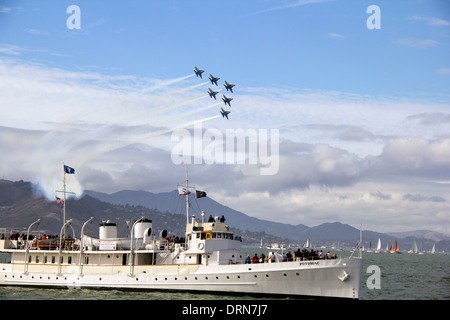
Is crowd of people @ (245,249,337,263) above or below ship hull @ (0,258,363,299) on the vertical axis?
above

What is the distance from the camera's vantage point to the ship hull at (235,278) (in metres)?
42.7

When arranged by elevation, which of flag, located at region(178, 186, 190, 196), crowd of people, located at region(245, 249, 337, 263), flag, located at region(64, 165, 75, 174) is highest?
flag, located at region(64, 165, 75, 174)

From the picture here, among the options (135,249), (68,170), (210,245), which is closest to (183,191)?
(210,245)

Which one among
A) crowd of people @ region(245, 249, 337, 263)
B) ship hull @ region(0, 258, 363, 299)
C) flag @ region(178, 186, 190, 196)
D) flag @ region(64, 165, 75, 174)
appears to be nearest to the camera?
ship hull @ region(0, 258, 363, 299)

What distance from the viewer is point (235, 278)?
4459 centimetres

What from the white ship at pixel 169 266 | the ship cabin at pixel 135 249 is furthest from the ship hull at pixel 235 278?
the ship cabin at pixel 135 249

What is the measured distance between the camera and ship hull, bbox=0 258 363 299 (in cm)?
4269

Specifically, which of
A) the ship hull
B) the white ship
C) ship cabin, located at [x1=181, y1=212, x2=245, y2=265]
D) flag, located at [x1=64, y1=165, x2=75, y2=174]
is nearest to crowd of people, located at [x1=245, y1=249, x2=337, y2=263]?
the white ship

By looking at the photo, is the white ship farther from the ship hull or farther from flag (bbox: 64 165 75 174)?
flag (bbox: 64 165 75 174)

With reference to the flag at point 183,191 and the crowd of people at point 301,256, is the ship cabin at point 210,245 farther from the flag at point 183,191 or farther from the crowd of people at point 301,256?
the flag at point 183,191

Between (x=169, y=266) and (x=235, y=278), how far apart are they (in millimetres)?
6365

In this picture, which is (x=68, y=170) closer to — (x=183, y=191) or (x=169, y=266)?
(x=183, y=191)
